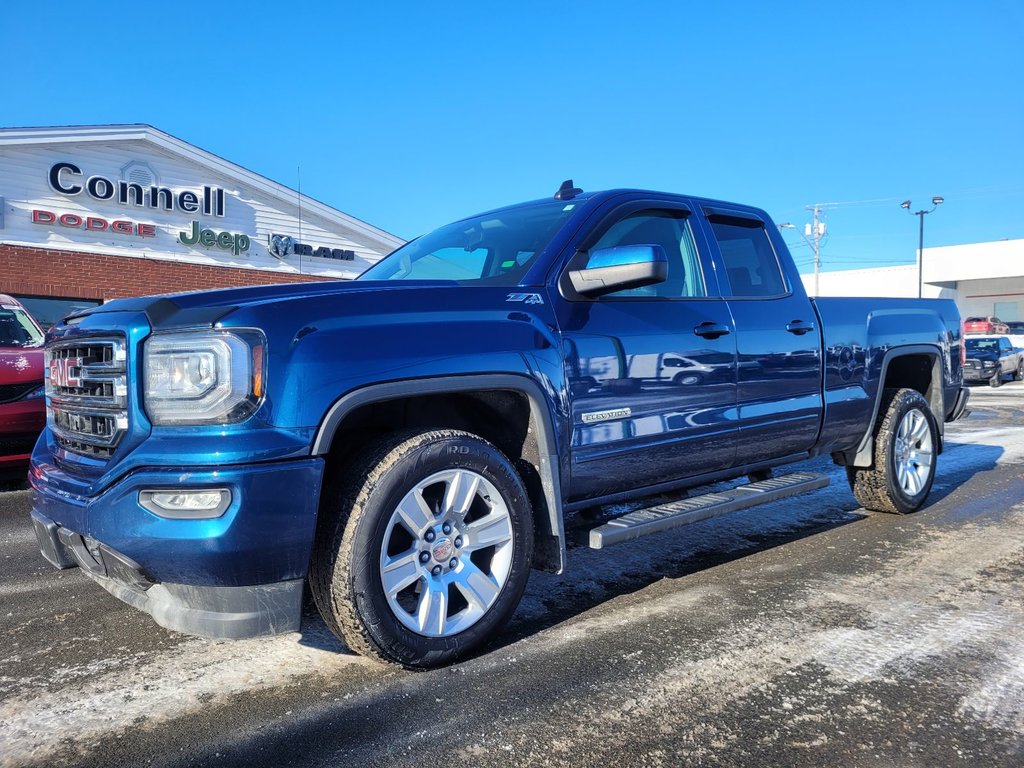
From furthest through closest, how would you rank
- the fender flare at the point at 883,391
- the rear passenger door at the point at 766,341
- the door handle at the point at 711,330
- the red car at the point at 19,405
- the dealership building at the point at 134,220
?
the dealership building at the point at 134,220 → the red car at the point at 19,405 → the fender flare at the point at 883,391 → the rear passenger door at the point at 766,341 → the door handle at the point at 711,330

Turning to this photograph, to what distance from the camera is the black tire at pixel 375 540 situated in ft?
8.73

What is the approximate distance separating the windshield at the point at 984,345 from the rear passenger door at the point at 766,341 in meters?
21.8

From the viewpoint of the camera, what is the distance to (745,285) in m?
4.54

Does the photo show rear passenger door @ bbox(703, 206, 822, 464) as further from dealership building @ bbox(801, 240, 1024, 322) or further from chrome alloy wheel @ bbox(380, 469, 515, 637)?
dealership building @ bbox(801, 240, 1024, 322)

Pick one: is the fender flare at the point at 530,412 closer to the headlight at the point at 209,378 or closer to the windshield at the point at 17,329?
the headlight at the point at 209,378

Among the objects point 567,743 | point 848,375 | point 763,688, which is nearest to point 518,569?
point 567,743

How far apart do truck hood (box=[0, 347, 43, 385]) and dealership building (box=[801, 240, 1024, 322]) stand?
50.8 metres

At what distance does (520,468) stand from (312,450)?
1067 millimetres

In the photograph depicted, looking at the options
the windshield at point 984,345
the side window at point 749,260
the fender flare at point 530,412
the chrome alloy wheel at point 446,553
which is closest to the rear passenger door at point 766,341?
the side window at point 749,260

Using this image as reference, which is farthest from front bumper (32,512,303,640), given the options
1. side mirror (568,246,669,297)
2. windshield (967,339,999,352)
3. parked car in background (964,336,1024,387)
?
windshield (967,339,999,352)

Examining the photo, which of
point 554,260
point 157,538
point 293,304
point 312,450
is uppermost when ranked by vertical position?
point 554,260

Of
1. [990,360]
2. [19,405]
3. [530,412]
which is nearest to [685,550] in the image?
[530,412]

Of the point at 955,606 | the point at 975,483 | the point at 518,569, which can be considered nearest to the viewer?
the point at 518,569

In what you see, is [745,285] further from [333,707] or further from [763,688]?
[333,707]
